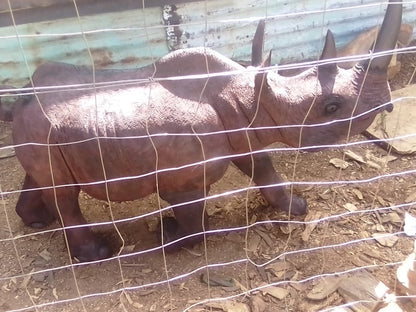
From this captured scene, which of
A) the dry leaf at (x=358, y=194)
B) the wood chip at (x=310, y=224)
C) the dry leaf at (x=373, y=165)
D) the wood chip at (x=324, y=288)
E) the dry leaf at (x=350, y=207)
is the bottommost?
the wood chip at (x=324, y=288)

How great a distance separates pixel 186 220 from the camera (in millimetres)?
2771

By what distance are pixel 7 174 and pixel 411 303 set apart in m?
2.10

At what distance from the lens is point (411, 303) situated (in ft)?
8.28

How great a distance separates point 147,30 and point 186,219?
1.29 meters

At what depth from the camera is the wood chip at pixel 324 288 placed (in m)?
2.61

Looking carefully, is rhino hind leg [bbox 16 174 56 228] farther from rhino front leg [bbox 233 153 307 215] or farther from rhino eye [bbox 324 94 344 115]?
rhino eye [bbox 324 94 344 115]

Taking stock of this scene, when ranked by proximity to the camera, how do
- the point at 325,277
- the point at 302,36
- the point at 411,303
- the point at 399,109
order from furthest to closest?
1. the point at 302,36
2. the point at 399,109
3. the point at 325,277
4. the point at 411,303

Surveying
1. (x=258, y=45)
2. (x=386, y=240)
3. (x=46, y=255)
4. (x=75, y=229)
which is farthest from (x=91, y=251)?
(x=386, y=240)

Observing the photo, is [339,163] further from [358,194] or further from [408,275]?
[408,275]

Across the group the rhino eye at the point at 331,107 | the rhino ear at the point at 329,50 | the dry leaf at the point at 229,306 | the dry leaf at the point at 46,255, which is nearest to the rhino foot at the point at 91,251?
the dry leaf at the point at 46,255

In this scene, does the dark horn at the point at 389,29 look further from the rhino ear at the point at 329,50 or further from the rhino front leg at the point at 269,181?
the rhino front leg at the point at 269,181

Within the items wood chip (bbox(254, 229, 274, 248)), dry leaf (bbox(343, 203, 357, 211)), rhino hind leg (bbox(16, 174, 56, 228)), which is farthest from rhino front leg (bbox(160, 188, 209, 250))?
dry leaf (bbox(343, 203, 357, 211))

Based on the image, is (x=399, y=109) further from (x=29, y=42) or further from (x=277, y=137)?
(x=29, y=42)

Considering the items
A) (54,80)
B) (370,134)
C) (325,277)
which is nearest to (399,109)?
(370,134)
